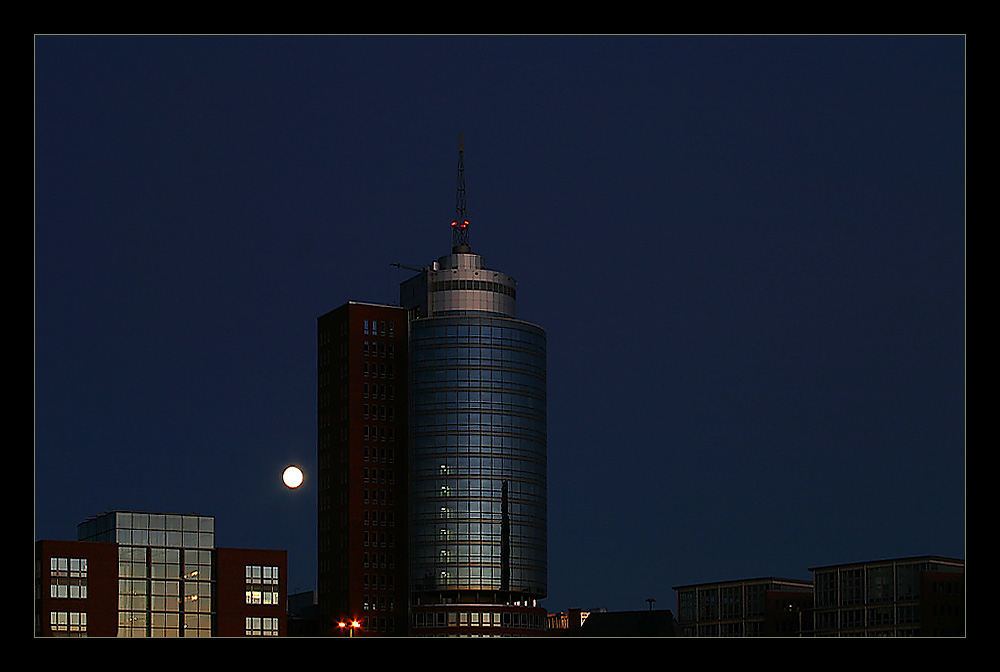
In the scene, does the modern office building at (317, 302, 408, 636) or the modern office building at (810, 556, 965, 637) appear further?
the modern office building at (317, 302, 408, 636)

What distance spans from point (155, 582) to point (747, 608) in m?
79.1

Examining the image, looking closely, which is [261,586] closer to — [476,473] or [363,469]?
[363,469]

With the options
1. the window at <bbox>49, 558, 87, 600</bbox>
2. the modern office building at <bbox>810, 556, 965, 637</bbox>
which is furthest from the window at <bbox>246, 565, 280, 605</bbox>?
the modern office building at <bbox>810, 556, 965, 637</bbox>

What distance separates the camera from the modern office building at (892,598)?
514 ft

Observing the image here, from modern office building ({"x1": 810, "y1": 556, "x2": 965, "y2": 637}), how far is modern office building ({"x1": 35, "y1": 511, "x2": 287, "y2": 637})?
→ 205ft

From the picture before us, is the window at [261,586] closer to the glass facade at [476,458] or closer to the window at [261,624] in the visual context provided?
the window at [261,624]

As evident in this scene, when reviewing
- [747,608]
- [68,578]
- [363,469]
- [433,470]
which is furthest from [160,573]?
[747,608]

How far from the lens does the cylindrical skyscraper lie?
6949 inches

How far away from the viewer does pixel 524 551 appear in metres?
180

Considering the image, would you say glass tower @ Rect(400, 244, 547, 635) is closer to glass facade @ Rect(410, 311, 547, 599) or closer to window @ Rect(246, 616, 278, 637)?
glass facade @ Rect(410, 311, 547, 599)

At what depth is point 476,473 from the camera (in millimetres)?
179750
